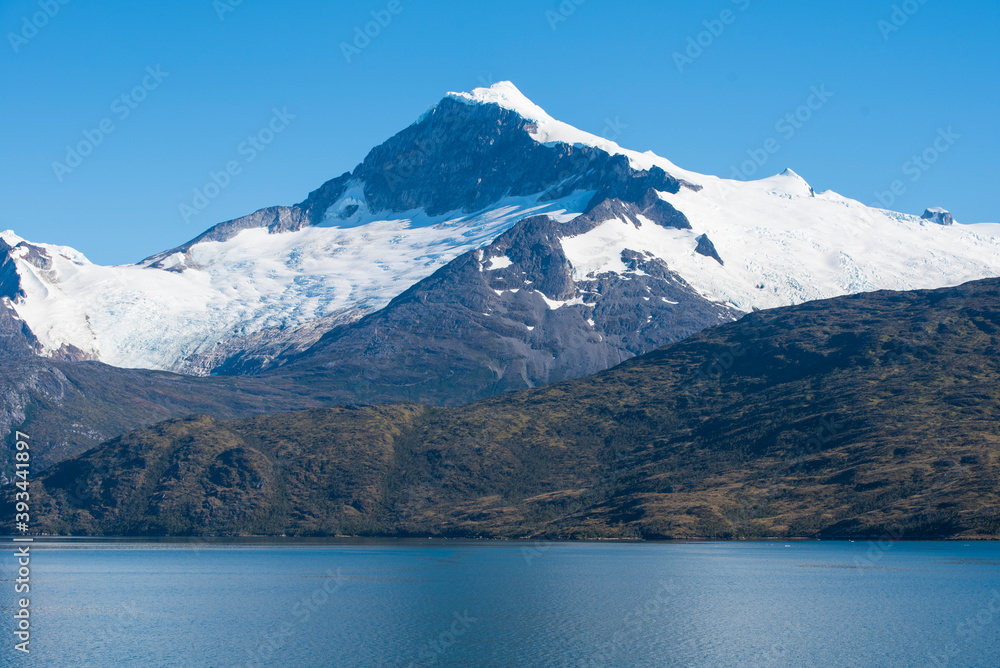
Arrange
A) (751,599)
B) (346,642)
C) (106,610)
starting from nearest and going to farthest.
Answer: (346,642), (106,610), (751,599)

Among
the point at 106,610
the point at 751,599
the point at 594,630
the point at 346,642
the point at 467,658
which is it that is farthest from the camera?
the point at 751,599

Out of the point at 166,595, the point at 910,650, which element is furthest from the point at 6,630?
the point at 910,650

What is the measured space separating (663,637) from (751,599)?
42.1m

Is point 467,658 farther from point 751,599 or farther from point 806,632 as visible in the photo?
point 751,599

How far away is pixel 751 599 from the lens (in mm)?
168375

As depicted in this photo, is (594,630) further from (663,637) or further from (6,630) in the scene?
(6,630)

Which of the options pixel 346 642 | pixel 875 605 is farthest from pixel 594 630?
pixel 875 605

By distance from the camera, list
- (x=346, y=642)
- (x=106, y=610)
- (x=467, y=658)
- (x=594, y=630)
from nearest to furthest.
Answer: (x=467, y=658)
(x=346, y=642)
(x=594, y=630)
(x=106, y=610)

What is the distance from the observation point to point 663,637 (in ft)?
432

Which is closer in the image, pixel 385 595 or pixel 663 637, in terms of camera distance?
pixel 663 637

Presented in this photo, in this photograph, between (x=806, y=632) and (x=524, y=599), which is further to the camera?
(x=524, y=599)

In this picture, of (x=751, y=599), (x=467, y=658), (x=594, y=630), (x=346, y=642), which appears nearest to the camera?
(x=467, y=658)

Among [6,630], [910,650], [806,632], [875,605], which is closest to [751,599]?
[875,605]

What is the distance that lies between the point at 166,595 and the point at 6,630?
45.1 metres
